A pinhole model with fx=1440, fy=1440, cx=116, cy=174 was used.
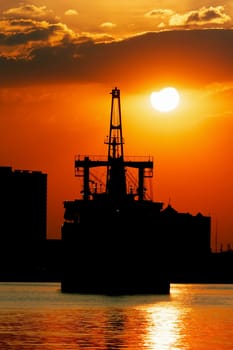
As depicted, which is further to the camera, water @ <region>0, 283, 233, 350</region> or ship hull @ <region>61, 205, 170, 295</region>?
ship hull @ <region>61, 205, 170, 295</region>

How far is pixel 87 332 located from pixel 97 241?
93.2m

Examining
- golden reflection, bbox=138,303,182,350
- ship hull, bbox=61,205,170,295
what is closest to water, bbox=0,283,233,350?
golden reflection, bbox=138,303,182,350

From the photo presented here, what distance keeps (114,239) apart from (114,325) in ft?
273

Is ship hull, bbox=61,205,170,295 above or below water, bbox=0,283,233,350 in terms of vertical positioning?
above

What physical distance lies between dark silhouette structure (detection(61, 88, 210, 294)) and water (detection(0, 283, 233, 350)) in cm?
2704

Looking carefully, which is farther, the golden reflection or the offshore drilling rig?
the offshore drilling rig

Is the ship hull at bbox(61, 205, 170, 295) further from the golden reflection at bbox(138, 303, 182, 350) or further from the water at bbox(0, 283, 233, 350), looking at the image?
the golden reflection at bbox(138, 303, 182, 350)

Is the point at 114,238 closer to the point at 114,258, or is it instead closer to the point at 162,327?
the point at 114,258

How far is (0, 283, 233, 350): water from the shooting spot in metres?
88.8

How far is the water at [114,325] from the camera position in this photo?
291 feet

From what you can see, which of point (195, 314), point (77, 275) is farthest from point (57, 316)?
point (77, 275)

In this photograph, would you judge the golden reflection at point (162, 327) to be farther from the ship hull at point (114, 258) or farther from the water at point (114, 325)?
the ship hull at point (114, 258)

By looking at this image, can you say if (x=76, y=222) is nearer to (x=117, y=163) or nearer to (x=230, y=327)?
(x=117, y=163)

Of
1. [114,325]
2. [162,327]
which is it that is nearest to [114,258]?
[114,325]
